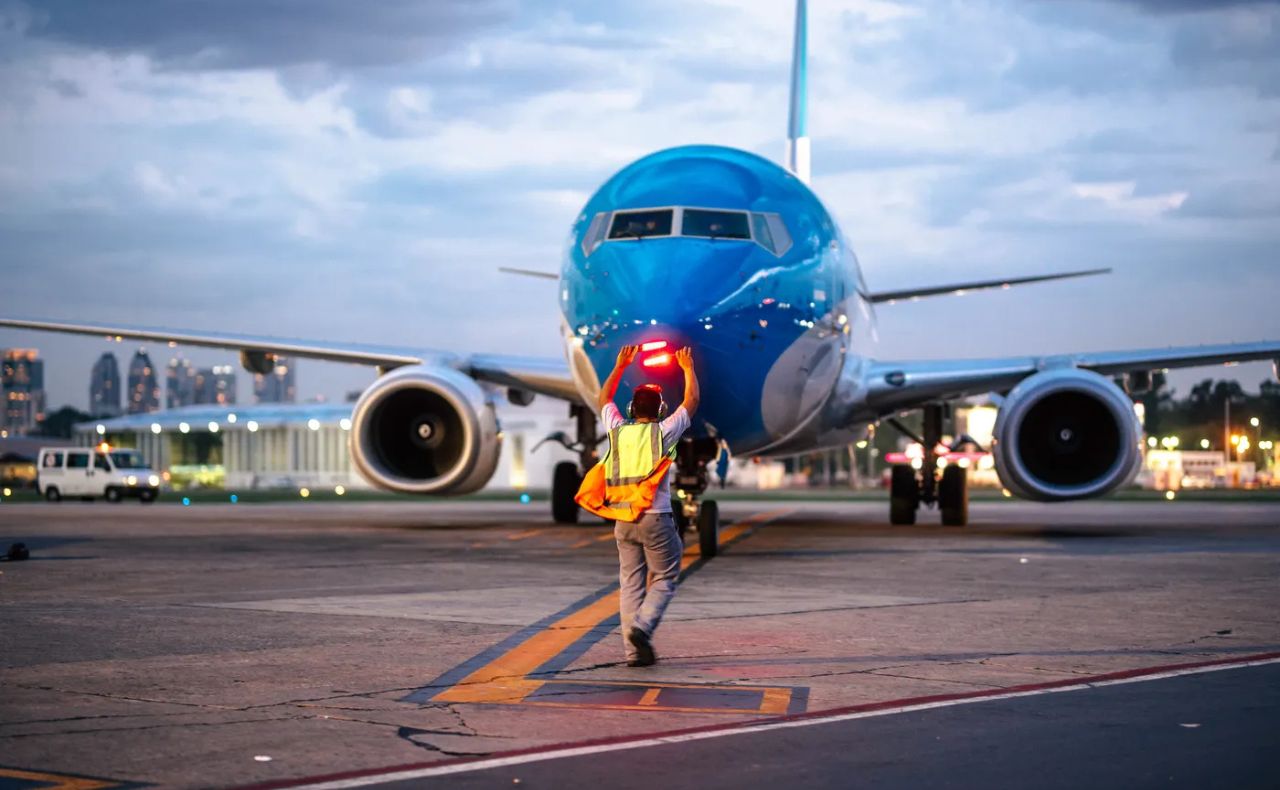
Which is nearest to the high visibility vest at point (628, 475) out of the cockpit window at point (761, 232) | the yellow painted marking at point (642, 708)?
the yellow painted marking at point (642, 708)

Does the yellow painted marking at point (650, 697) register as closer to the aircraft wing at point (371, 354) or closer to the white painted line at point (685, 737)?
the white painted line at point (685, 737)

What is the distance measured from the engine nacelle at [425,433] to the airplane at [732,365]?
0.08 ft

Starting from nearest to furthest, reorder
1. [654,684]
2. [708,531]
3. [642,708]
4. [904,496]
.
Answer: [642,708] → [654,684] → [708,531] → [904,496]

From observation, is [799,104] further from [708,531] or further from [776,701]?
[776,701]

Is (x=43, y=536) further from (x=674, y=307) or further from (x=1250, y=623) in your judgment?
(x=1250, y=623)

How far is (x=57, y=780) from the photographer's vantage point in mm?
4973

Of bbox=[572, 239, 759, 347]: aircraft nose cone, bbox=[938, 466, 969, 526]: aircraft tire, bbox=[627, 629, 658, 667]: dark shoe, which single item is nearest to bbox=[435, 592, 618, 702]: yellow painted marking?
bbox=[627, 629, 658, 667]: dark shoe

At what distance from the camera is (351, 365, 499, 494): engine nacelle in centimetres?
1961

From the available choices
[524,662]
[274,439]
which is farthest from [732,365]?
[274,439]

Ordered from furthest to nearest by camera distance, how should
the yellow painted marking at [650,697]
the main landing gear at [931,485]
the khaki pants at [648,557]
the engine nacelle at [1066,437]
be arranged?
the main landing gear at [931,485] → the engine nacelle at [1066,437] → the khaki pants at [648,557] → the yellow painted marking at [650,697]

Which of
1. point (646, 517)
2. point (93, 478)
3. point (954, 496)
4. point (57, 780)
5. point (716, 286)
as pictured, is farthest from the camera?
point (93, 478)

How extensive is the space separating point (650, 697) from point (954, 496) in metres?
17.3

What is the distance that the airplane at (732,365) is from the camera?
1452cm

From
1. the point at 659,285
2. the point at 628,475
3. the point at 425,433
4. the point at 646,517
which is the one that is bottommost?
A: the point at 646,517
